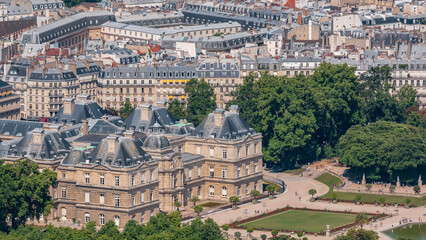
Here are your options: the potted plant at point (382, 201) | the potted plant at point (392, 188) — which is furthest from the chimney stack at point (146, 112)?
the potted plant at point (392, 188)

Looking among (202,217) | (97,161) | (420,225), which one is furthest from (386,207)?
(97,161)

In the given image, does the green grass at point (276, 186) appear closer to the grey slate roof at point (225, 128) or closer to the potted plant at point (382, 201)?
the grey slate roof at point (225, 128)

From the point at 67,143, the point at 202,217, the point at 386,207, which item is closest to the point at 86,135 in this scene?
the point at 67,143

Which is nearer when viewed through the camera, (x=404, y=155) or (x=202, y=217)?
(x=202, y=217)

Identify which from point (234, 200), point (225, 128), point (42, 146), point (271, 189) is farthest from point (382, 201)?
point (42, 146)

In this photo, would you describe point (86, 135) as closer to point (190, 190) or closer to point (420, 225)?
point (190, 190)

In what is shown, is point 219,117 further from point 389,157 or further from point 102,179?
point 102,179

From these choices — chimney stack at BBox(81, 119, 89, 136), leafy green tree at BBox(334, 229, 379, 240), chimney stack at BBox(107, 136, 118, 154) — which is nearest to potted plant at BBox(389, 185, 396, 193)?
leafy green tree at BBox(334, 229, 379, 240)
